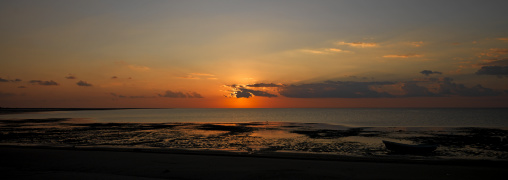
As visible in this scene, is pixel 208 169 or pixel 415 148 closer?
pixel 208 169

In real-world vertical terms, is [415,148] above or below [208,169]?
above

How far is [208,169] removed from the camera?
1902 centimetres

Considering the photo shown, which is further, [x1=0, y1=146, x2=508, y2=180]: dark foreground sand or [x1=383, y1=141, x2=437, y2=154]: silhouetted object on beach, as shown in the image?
[x1=383, y1=141, x2=437, y2=154]: silhouetted object on beach

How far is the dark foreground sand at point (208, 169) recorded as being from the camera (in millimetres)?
16984

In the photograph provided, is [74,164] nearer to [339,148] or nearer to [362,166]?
[362,166]

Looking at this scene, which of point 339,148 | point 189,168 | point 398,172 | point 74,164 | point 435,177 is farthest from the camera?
point 339,148

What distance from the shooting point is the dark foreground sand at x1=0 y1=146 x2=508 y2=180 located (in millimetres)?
16984

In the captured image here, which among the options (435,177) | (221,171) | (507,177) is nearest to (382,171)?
(435,177)

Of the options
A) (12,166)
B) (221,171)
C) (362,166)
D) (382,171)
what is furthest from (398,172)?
(12,166)

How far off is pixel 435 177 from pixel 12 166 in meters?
24.7

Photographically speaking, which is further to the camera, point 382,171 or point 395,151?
point 395,151

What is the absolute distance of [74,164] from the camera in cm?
2084

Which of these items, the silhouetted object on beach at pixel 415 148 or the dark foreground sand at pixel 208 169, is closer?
the dark foreground sand at pixel 208 169

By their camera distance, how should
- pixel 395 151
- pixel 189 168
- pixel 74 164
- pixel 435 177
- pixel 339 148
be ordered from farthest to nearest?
1. pixel 339 148
2. pixel 395 151
3. pixel 74 164
4. pixel 189 168
5. pixel 435 177
